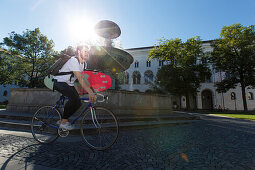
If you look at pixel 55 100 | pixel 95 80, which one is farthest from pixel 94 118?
pixel 55 100

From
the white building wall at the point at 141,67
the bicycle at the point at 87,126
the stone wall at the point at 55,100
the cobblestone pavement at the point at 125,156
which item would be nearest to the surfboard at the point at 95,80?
the bicycle at the point at 87,126

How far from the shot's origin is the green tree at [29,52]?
20125 millimetres

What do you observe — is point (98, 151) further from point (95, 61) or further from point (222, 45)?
point (222, 45)

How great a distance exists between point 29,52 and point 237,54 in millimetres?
35927

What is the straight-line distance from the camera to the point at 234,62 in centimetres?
2458

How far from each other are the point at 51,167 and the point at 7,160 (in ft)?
2.49

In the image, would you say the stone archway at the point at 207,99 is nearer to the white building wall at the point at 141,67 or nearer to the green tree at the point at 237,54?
the green tree at the point at 237,54

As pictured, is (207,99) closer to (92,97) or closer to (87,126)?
(87,126)

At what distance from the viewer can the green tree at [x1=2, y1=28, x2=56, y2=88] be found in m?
20.1

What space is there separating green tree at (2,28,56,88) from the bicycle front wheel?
872 inches

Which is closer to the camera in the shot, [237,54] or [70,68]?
[70,68]

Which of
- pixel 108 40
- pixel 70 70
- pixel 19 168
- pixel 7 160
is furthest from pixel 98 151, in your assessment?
pixel 108 40

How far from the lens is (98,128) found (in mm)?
2656

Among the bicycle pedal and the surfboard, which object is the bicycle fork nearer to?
the surfboard
